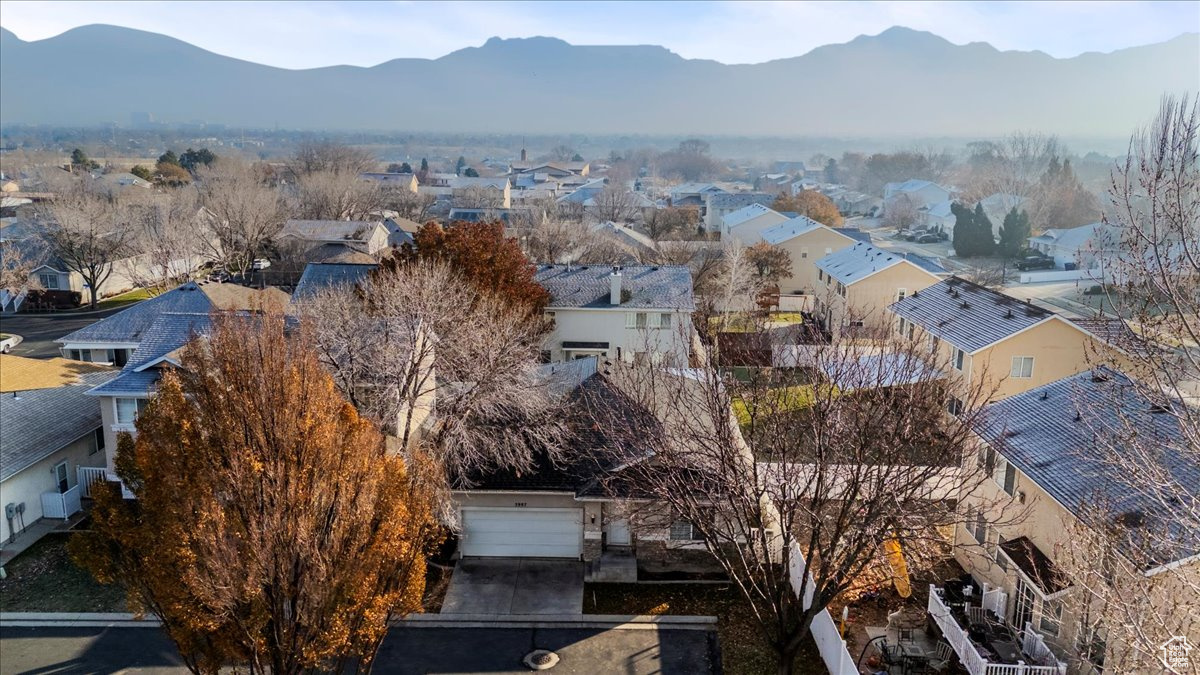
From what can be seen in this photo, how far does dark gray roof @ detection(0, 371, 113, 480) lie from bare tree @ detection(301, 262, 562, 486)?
8201 millimetres

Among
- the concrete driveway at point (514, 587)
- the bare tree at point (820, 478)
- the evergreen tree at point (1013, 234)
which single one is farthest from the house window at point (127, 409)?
the evergreen tree at point (1013, 234)

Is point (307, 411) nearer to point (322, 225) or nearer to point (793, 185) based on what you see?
point (322, 225)

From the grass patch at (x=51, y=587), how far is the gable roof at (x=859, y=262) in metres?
35.6

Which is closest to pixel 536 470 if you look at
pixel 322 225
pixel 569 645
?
pixel 569 645

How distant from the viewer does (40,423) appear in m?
24.1

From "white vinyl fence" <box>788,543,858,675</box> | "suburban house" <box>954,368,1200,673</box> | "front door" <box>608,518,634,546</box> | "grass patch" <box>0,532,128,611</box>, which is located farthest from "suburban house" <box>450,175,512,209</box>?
"white vinyl fence" <box>788,543,858,675</box>

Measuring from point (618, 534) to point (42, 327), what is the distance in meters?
40.3

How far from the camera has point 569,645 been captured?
1744cm

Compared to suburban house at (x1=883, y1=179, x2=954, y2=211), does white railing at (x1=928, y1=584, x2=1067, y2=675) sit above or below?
below

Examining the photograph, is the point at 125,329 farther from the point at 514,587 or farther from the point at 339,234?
the point at 339,234

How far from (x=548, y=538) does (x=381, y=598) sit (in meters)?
9.02

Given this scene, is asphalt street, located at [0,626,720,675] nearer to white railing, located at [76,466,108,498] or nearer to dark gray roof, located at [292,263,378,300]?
white railing, located at [76,466,108,498]

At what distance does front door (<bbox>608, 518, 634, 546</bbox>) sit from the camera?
68.0 feet

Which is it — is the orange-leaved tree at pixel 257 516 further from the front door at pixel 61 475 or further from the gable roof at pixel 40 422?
the front door at pixel 61 475
